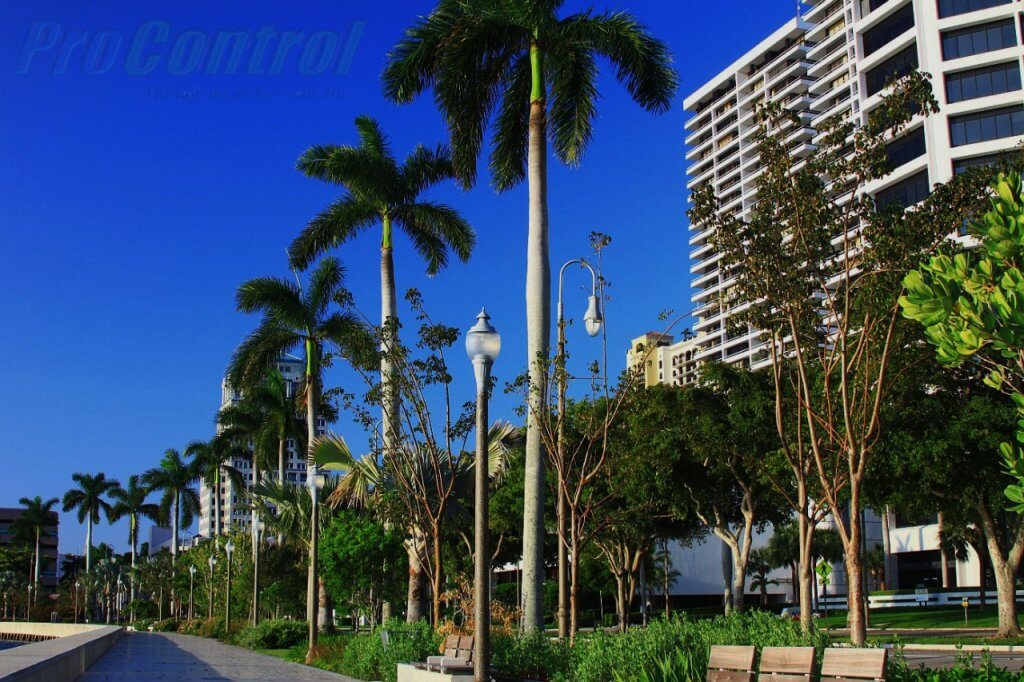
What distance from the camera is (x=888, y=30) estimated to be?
84062 mm

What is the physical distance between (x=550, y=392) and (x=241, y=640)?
851 inches

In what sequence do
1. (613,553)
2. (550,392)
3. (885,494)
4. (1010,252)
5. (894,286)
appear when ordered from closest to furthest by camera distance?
(1010,252)
(894,286)
(550,392)
(885,494)
(613,553)

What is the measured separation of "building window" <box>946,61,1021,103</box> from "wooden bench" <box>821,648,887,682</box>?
244 feet

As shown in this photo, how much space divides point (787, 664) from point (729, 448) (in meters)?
24.1

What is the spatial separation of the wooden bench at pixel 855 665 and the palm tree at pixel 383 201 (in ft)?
72.7

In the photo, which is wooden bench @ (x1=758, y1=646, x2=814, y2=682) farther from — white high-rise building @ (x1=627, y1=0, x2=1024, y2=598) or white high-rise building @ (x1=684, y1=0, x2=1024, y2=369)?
white high-rise building @ (x1=684, y1=0, x2=1024, y2=369)

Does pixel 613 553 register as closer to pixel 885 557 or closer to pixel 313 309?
pixel 313 309

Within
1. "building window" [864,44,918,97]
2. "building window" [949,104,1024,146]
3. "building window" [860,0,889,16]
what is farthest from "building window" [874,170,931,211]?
"building window" [860,0,889,16]

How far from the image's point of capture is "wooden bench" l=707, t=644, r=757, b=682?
959cm

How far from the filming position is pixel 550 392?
23203 mm

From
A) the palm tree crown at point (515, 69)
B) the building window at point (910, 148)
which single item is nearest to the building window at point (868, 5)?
the building window at point (910, 148)

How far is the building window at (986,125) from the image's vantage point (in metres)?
72.9

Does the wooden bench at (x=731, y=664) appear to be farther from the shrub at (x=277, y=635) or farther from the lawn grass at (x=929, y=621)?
the lawn grass at (x=929, y=621)

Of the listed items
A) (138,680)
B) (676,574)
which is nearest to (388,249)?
(138,680)
